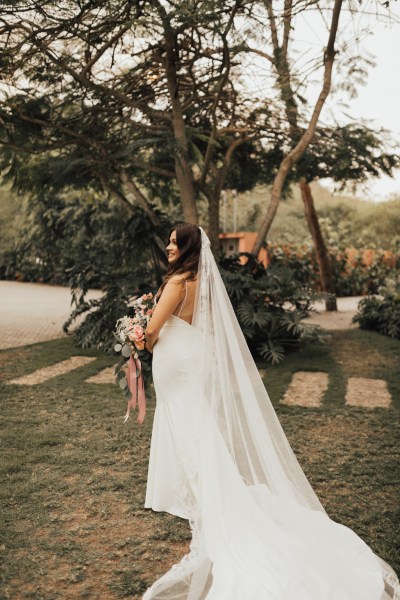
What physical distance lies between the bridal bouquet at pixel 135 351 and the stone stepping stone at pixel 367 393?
336 cm

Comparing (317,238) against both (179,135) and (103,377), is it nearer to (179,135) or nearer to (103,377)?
(179,135)

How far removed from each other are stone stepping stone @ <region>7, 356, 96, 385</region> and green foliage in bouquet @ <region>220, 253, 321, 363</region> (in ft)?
7.98

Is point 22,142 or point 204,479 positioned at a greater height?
point 22,142

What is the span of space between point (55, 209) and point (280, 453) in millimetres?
20390

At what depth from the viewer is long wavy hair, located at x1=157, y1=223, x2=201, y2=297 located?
3.78m

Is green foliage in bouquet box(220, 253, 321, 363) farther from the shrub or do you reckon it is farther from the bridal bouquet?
the shrub

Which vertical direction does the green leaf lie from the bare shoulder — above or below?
below

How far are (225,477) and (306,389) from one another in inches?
167

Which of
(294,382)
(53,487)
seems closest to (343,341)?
(294,382)

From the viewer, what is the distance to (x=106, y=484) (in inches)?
173

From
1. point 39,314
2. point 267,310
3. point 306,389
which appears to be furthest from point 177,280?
point 39,314

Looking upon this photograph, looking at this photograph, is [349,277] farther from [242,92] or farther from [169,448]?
[169,448]

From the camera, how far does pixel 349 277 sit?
818 inches

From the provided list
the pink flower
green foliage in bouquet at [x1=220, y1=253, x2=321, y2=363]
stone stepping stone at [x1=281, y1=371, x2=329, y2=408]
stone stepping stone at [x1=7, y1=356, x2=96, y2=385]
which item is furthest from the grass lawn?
green foliage in bouquet at [x1=220, y1=253, x2=321, y2=363]
